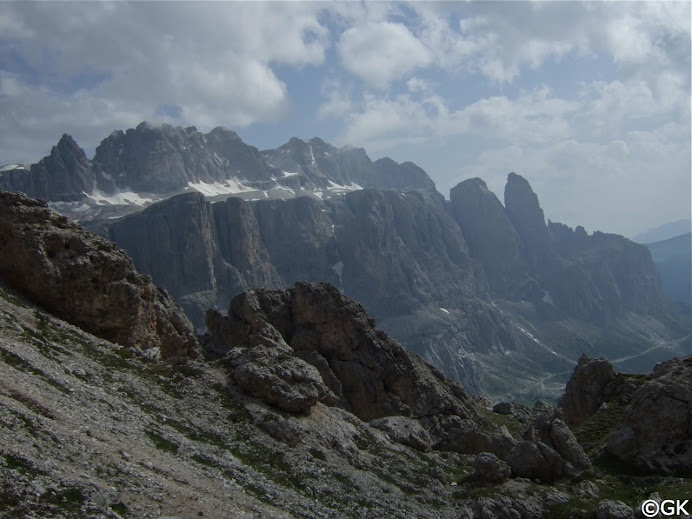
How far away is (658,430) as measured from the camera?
59.5 m

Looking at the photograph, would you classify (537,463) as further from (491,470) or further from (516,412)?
(516,412)

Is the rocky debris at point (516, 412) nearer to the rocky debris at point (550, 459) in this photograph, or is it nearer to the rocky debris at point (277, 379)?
the rocky debris at point (550, 459)

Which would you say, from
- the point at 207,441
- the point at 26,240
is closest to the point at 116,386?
the point at 207,441

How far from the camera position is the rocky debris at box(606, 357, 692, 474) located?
187ft

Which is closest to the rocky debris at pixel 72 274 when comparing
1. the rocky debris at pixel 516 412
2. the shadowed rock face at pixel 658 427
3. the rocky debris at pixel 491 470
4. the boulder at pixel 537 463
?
the rocky debris at pixel 491 470

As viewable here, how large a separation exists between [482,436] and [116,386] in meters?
43.5

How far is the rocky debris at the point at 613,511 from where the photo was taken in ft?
137

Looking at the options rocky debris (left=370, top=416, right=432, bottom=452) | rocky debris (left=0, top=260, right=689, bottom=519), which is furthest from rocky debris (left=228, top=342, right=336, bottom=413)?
rocky debris (left=370, top=416, right=432, bottom=452)

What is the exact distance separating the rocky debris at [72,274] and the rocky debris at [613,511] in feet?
141

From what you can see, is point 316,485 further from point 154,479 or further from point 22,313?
point 22,313

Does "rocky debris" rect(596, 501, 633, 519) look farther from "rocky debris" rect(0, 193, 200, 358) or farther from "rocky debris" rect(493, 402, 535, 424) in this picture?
"rocky debris" rect(493, 402, 535, 424)

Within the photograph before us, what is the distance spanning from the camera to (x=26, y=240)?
5409 cm

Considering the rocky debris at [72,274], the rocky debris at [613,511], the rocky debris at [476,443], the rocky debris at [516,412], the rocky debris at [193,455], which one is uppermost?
the rocky debris at [72,274]

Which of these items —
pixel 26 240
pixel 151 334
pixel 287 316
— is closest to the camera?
pixel 26 240
